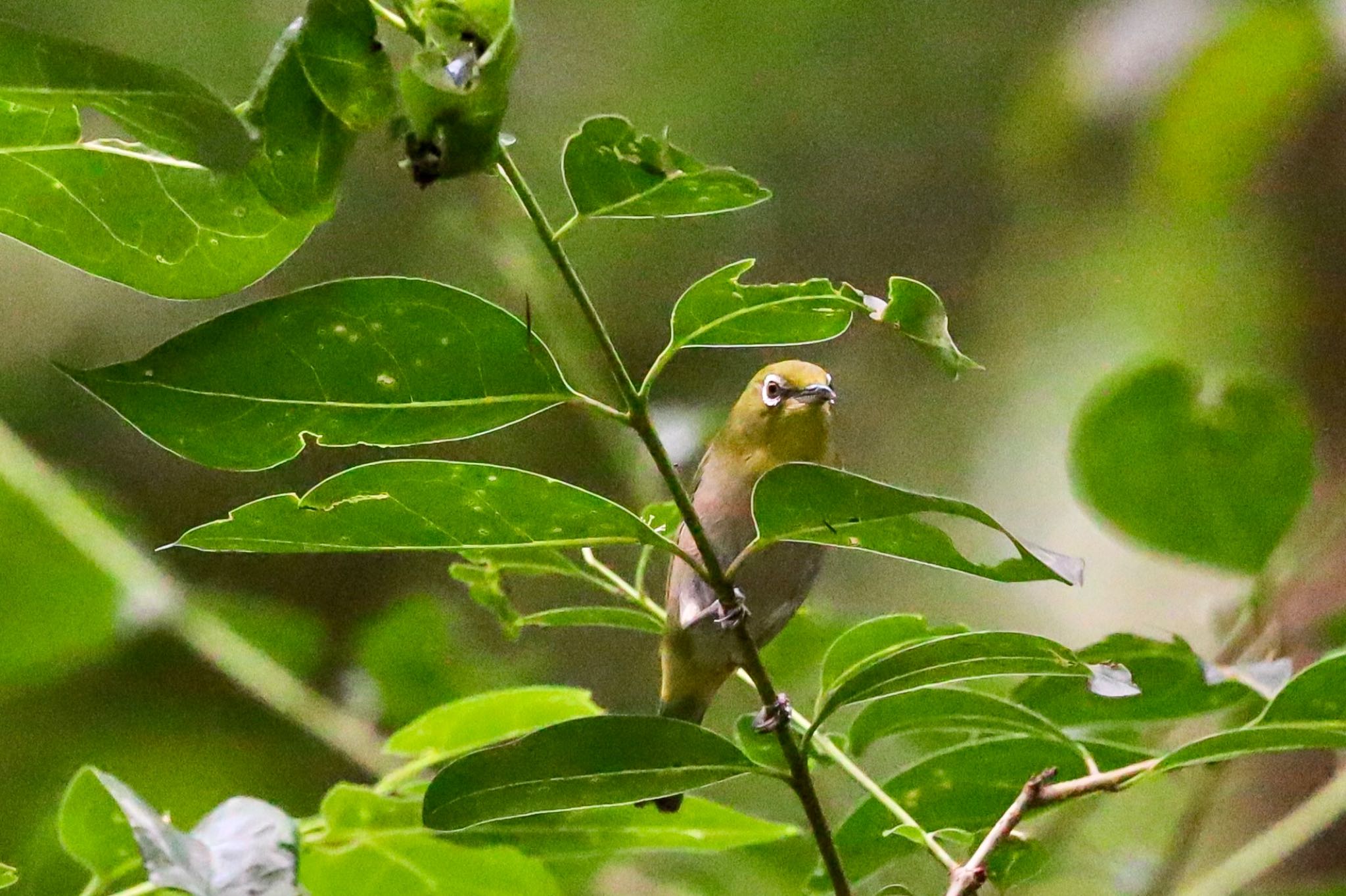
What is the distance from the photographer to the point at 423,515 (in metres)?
0.71

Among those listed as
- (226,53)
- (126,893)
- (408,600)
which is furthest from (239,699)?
(126,893)

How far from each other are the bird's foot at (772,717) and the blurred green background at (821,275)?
59cm

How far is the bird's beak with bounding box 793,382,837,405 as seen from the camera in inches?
52.5

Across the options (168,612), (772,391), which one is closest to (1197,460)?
(772,391)

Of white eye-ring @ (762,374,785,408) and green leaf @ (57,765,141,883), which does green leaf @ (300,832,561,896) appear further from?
white eye-ring @ (762,374,785,408)

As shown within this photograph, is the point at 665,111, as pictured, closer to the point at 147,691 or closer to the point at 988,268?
the point at 988,268

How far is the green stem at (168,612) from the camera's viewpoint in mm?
1596

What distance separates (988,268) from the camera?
10.9 feet

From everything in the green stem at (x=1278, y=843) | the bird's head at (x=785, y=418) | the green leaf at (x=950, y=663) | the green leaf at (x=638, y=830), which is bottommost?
the green stem at (x=1278, y=843)

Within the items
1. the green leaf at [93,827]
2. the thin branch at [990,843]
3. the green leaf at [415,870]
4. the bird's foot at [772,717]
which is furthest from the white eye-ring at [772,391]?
the green leaf at [93,827]

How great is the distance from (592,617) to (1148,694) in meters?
0.47

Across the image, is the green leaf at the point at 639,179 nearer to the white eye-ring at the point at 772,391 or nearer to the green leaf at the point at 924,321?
the green leaf at the point at 924,321

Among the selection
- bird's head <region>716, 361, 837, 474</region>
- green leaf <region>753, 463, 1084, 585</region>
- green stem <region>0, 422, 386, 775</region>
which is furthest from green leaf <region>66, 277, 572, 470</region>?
green stem <region>0, 422, 386, 775</region>

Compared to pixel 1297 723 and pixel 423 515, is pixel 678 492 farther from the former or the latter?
pixel 1297 723
